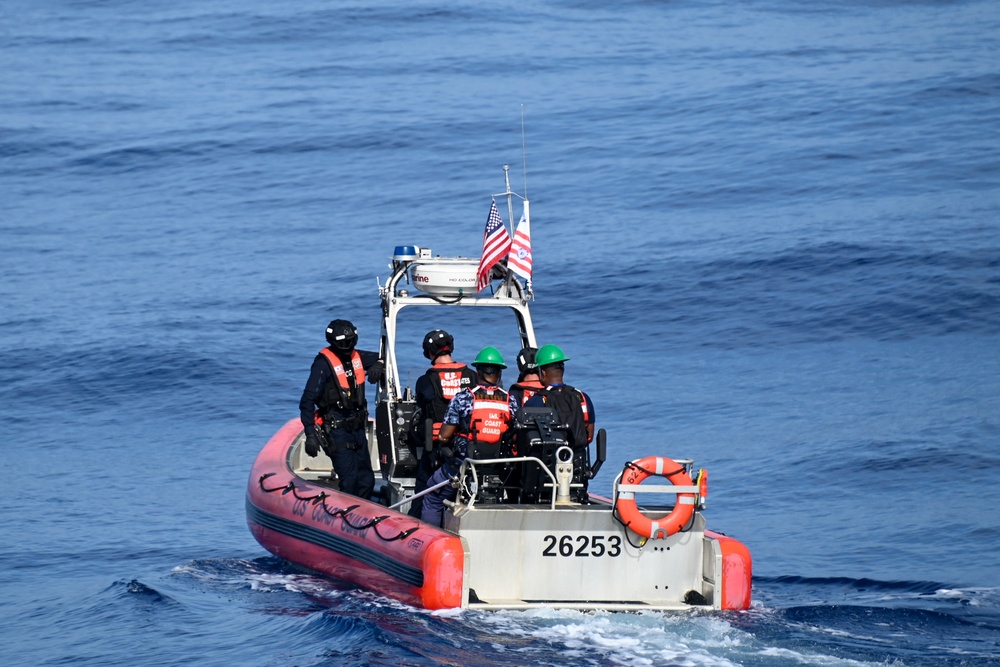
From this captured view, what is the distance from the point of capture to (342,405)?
10445 millimetres


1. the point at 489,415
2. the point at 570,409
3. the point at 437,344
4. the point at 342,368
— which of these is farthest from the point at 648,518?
the point at 342,368

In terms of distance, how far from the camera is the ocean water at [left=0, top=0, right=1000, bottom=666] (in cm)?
984

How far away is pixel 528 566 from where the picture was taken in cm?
885

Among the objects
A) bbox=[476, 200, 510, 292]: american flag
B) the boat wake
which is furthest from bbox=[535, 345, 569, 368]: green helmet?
bbox=[476, 200, 510, 292]: american flag

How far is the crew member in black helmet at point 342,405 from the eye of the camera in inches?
406

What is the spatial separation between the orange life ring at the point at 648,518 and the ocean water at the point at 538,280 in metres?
0.51

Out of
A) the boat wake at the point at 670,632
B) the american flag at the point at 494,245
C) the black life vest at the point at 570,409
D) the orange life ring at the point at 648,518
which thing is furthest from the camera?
the american flag at the point at 494,245

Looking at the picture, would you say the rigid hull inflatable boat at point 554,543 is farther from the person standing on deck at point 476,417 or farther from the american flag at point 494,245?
the american flag at point 494,245

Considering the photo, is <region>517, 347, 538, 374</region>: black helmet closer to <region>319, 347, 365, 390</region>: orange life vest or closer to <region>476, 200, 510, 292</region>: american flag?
<region>476, 200, 510, 292</region>: american flag

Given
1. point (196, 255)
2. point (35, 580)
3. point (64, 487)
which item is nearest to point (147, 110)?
point (196, 255)

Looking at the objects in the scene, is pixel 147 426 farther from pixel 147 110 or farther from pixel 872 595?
pixel 147 110

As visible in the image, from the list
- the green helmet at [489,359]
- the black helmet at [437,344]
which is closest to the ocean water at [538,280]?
the green helmet at [489,359]

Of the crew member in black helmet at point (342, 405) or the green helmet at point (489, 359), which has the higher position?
the green helmet at point (489, 359)

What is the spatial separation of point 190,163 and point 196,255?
5.57 meters
